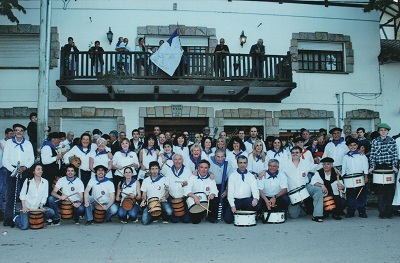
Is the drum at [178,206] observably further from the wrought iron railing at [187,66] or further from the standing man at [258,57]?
the standing man at [258,57]

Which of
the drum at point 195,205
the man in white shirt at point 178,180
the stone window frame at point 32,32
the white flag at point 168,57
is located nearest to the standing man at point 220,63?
the white flag at point 168,57

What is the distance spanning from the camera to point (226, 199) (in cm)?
816

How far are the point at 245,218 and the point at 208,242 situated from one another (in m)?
1.41

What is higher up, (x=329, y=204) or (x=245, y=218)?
(x=329, y=204)

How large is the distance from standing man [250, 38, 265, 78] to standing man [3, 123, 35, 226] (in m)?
7.19

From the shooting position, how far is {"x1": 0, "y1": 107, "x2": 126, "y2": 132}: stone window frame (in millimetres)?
12633

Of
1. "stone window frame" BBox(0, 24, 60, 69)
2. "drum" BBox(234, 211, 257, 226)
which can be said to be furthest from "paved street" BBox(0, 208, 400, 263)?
"stone window frame" BBox(0, 24, 60, 69)

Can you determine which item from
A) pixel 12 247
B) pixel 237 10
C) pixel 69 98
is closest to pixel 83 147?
pixel 12 247

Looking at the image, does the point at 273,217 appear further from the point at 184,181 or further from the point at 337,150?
the point at 337,150

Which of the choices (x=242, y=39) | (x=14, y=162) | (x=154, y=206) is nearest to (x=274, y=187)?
(x=154, y=206)

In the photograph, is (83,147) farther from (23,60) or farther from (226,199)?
(23,60)

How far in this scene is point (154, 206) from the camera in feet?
25.1

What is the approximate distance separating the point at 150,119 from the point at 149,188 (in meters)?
5.61

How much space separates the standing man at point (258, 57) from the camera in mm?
12572
